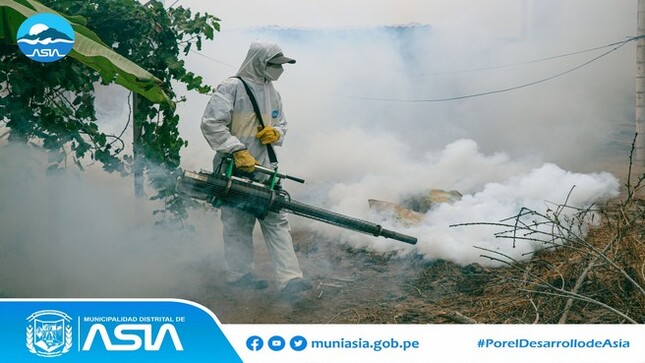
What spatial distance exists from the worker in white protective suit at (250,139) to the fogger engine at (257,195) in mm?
62

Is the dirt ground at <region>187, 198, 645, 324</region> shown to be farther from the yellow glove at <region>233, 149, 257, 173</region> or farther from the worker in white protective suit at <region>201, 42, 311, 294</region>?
the yellow glove at <region>233, 149, 257, 173</region>

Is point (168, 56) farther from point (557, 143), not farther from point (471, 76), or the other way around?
point (557, 143)

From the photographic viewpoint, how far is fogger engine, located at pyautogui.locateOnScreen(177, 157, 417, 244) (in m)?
4.00

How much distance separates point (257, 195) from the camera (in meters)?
4.16

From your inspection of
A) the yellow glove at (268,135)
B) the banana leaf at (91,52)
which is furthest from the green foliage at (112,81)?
the yellow glove at (268,135)

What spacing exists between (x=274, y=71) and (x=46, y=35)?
108 centimetres

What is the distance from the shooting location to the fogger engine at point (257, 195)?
157 inches

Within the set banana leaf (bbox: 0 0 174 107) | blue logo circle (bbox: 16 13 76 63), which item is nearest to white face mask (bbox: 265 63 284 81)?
banana leaf (bbox: 0 0 174 107)

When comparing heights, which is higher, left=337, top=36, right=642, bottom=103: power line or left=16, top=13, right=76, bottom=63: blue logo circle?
left=337, top=36, right=642, bottom=103: power line

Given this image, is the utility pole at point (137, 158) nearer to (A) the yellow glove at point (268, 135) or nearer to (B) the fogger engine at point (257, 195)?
(B) the fogger engine at point (257, 195)

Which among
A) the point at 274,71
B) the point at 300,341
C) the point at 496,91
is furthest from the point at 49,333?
the point at 496,91

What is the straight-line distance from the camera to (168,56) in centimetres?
410

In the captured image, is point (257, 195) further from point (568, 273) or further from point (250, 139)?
point (568, 273)

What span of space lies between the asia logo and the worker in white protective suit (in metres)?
0.79
